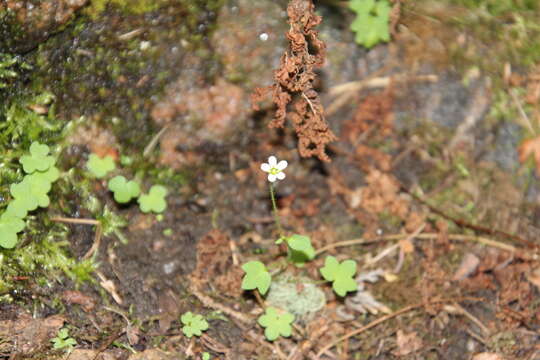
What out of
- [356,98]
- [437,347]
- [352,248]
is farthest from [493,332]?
[356,98]

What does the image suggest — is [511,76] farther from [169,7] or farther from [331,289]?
[169,7]

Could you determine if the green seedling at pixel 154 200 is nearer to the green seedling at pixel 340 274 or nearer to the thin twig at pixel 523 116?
the green seedling at pixel 340 274

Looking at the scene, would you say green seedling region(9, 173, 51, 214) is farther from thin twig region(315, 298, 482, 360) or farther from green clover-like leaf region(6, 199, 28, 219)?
thin twig region(315, 298, 482, 360)

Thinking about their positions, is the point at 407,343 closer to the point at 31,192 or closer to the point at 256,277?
the point at 256,277

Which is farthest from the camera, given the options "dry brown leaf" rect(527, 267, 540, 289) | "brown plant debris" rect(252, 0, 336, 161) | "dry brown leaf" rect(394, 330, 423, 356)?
"dry brown leaf" rect(527, 267, 540, 289)

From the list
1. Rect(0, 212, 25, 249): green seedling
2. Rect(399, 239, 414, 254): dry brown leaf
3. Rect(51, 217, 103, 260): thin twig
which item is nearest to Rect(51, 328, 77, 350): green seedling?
Rect(51, 217, 103, 260): thin twig

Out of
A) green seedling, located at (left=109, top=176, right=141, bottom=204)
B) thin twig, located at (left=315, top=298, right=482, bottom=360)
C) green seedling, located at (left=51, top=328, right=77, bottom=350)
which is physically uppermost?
green seedling, located at (left=109, top=176, right=141, bottom=204)
